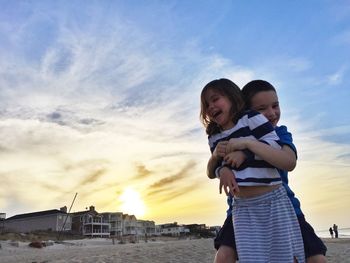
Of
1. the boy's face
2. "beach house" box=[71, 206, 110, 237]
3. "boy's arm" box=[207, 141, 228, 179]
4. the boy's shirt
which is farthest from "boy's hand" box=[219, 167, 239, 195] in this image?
"beach house" box=[71, 206, 110, 237]

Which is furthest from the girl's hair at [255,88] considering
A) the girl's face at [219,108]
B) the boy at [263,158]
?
the girl's face at [219,108]

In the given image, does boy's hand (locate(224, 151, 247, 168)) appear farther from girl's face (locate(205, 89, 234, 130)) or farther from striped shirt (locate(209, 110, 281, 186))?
girl's face (locate(205, 89, 234, 130))

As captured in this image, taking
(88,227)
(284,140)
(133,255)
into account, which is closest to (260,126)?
(284,140)

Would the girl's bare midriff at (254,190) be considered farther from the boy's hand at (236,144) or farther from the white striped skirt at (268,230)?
the boy's hand at (236,144)

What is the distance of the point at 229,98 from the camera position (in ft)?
8.87

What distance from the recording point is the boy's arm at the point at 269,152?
2.42 m

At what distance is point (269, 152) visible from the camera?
242cm

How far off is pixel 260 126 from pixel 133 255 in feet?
47.6

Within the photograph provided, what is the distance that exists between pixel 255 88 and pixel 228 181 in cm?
77

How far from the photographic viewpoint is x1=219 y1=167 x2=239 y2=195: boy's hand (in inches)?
97.8

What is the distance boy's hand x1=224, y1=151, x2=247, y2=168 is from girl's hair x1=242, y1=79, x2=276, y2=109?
54 cm

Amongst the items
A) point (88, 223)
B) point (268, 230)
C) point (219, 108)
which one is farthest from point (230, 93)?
point (88, 223)

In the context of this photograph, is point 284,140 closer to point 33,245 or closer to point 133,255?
point 133,255

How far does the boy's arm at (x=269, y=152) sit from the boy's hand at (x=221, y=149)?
53mm
